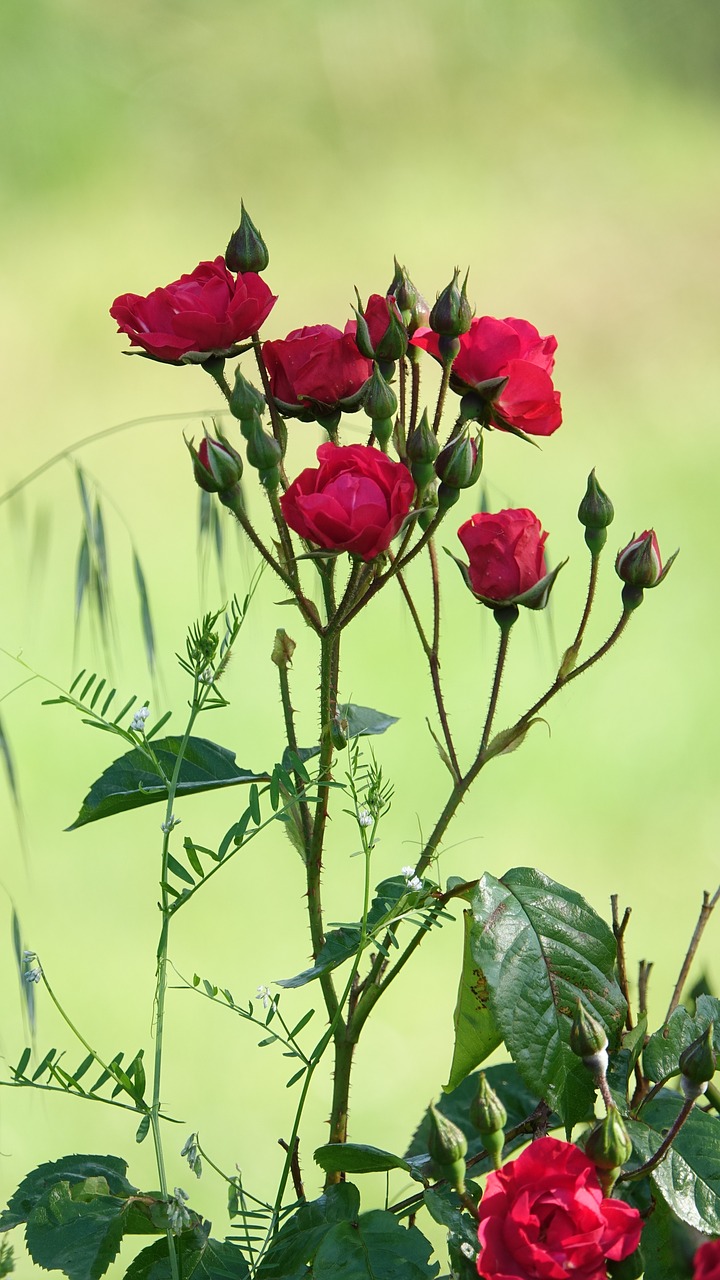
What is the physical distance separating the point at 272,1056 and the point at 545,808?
0.31 m

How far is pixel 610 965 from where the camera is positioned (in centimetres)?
29

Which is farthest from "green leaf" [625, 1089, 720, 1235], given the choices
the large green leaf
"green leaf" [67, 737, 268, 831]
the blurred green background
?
the blurred green background

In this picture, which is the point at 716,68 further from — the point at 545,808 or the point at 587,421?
the point at 545,808

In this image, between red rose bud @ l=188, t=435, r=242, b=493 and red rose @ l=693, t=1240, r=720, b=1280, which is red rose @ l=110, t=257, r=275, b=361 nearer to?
red rose bud @ l=188, t=435, r=242, b=493

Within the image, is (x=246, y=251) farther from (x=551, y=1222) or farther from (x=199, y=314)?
(x=551, y=1222)

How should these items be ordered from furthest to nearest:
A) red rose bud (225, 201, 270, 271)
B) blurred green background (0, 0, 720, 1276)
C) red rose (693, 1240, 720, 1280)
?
blurred green background (0, 0, 720, 1276), red rose bud (225, 201, 270, 271), red rose (693, 1240, 720, 1280)

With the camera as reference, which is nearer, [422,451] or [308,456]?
[422,451]

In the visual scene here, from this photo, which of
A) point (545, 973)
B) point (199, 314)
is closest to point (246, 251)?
point (199, 314)

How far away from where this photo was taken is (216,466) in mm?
290

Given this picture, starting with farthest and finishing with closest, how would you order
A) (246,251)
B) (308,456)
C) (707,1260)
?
(308,456)
(246,251)
(707,1260)

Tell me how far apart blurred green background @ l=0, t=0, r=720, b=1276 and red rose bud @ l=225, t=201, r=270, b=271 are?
1.31 feet

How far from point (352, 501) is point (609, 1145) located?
Result: 5.2 inches

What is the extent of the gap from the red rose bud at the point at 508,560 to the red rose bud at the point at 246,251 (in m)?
0.08

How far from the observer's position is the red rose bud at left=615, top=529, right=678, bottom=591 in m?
0.30
